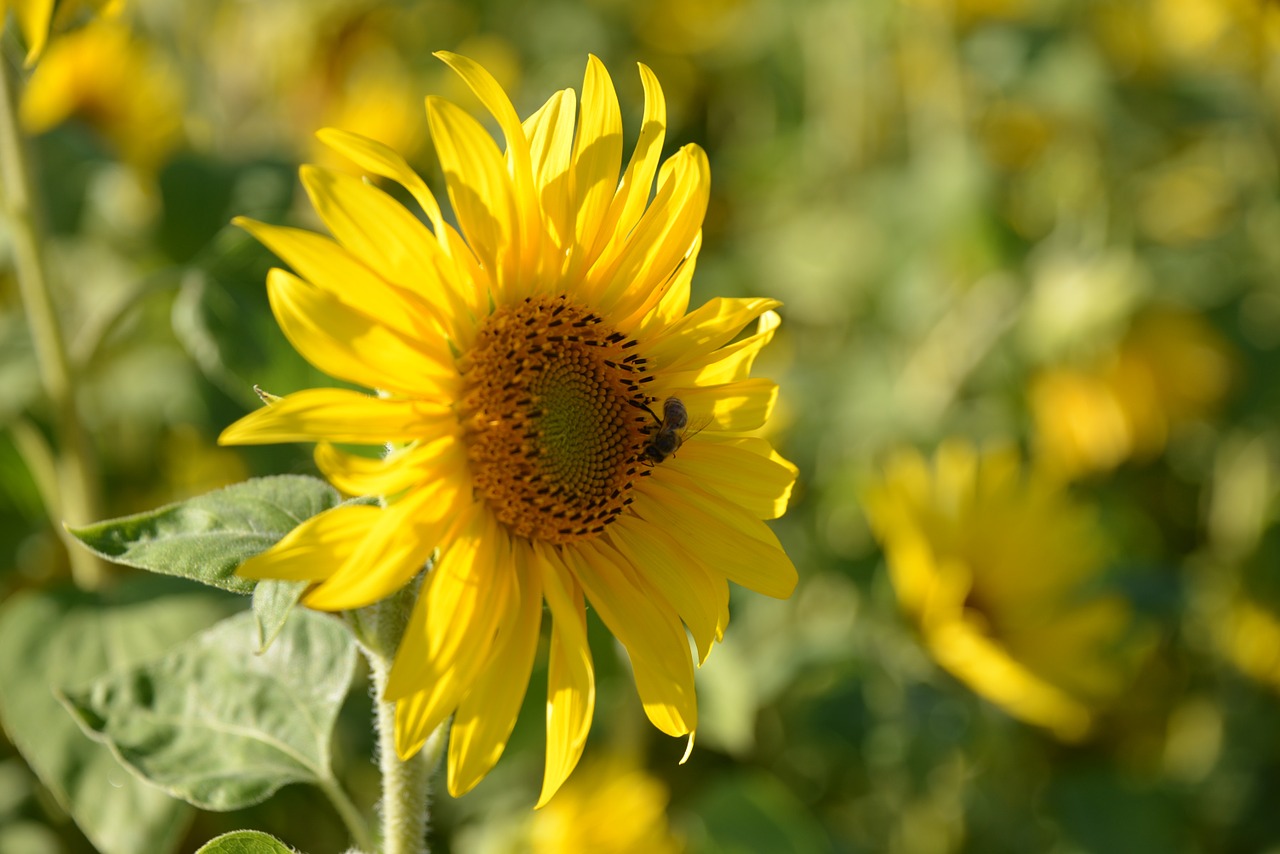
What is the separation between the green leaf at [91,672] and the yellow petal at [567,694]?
1.58 ft

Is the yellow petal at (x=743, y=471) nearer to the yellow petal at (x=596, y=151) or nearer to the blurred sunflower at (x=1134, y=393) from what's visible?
the yellow petal at (x=596, y=151)

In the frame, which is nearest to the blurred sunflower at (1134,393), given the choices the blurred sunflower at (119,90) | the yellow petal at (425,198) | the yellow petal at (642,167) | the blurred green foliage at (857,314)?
the blurred green foliage at (857,314)

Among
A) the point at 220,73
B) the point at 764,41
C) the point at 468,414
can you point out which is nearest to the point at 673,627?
the point at 468,414

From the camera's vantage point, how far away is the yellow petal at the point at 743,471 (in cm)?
111

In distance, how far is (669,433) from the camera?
3.62 feet

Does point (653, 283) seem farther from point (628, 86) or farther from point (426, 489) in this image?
point (628, 86)

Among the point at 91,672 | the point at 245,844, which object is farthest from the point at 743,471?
the point at 91,672

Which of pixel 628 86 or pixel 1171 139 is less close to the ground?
pixel 628 86

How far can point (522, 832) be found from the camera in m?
1.68

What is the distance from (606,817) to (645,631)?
0.82 meters

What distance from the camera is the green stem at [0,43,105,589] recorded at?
4.58 feet

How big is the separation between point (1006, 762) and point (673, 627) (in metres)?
1.60

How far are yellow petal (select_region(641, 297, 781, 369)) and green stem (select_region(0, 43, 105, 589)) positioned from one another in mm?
773

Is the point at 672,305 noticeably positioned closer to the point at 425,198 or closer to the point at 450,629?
the point at 425,198
